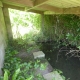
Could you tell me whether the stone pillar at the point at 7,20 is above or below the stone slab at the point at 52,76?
above

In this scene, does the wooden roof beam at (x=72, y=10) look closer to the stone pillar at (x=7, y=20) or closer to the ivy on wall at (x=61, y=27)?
the ivy on wall at (x=61, y=27)

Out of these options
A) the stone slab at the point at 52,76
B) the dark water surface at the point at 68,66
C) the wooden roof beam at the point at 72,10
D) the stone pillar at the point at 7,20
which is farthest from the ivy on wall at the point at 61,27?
the stone pillar at the point at 7,20

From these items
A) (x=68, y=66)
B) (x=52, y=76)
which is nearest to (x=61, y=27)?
(x=68, y=66)

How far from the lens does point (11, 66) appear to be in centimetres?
379

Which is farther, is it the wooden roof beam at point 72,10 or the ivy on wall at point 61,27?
the ivy on wall at point 61,27

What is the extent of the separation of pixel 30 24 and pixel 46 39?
1.71 metres

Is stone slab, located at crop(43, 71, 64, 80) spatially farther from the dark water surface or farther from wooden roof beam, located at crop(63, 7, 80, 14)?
wooden roof beam, located at crop(63, 7, 80, 14)

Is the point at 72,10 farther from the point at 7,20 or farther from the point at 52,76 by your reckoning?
the point at 7,20

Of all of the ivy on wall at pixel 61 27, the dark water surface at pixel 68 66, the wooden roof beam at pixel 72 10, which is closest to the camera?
the wooden roof beam at pixel 72 10

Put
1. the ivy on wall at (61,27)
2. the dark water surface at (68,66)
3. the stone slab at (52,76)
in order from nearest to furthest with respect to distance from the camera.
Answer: the stone slab at (52,76) → the dark water surface at (68,66) → the ivy on wall at (61,27)

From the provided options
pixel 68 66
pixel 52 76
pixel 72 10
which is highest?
pixel 72 10

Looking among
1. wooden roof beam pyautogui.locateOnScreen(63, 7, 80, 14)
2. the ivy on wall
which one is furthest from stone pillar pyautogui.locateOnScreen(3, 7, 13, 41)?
wooden roof beam pyautogui.locateOnScreen(63, 7, 80, 14)

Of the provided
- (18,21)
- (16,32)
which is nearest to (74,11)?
(16,32)

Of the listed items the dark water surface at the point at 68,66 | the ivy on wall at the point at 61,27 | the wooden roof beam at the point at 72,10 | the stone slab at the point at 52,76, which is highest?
the wooden roof beam at the point at 72,10
